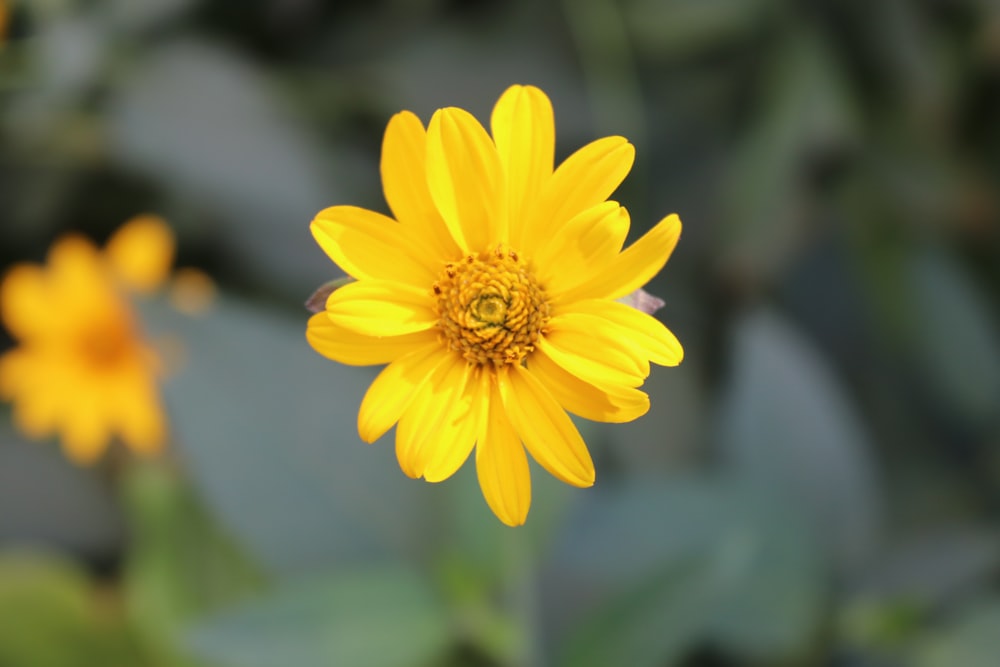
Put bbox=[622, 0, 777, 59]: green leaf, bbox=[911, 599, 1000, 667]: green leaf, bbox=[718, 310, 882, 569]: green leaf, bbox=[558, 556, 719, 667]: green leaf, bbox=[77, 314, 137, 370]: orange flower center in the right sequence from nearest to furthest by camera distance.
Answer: bbox=[558, 556, 719, 667]: green leaf, bbox=[911, 599, 1000, 667]: green leaf, bbox=[718, 310, 882, 569]: green leaf, bbox=[622, 0, 777, 59]: green leaf, bbox=[77, 314, 137, 370]: orange flower center

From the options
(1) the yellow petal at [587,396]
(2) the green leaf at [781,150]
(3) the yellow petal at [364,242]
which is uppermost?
(2) the green leaf at [781,150]

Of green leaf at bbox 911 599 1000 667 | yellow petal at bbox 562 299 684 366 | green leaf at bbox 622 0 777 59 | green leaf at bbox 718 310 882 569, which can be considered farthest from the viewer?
green leaf at bbox 622 0 777 59

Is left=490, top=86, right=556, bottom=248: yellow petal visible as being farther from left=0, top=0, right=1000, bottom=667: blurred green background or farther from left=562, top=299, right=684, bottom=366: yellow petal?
left=0, top=0, right=1000, bottom=667: blurred green background

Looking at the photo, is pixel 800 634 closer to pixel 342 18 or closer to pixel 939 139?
pixel 939 139

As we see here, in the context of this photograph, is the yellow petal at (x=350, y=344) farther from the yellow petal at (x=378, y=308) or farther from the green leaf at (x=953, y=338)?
the green leaf at (x=953, y=338)

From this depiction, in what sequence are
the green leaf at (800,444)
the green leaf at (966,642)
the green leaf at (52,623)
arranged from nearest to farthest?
the green leaf at (966,642)
the green leaf at (800,444)
the green leaf at (52,623)

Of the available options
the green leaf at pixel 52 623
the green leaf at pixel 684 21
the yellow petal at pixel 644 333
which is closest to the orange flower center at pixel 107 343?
the green leaf at pixel 52 623

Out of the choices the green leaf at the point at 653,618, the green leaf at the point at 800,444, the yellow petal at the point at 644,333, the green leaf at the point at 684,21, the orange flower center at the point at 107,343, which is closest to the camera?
the yellow petal at the point at 644,333

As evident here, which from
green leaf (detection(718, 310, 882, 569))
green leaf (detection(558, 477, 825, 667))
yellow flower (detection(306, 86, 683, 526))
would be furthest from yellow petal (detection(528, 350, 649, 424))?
green leaf (detection(718, 310, 882, 569))

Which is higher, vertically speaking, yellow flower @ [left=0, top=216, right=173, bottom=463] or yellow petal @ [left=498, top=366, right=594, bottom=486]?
yellow flower @ [left=0, top=216, right=173, bottom=463]
